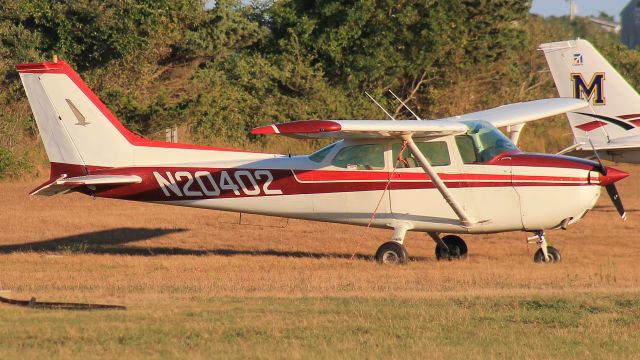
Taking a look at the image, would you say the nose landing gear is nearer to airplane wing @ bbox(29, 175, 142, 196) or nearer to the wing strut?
the wing strut

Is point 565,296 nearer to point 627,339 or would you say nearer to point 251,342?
point 627,339

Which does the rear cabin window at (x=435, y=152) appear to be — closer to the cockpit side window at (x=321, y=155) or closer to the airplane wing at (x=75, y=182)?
the cockpit side window at (x=321, y=155)

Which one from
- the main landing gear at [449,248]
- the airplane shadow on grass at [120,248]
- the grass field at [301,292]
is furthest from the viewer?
the airplane shadow on grass at [120,248]

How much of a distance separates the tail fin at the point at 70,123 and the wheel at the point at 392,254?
3.74 meters

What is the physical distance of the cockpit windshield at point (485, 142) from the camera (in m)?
14.3

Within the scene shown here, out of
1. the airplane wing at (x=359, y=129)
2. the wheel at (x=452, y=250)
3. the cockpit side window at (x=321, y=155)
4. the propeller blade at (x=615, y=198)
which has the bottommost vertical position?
the wheel at (x=452, y=250)

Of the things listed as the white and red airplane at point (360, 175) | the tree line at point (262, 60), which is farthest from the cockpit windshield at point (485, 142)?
the tree line at point (262, 60)

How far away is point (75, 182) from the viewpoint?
577 inches

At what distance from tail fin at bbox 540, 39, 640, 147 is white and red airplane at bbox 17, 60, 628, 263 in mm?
6169

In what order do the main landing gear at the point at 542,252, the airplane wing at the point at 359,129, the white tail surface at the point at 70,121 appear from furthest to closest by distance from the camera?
1. the white tail surface at the point at 70,121
2. the main landing gear at the point at 542,252
3. the airplane wing at the point at 359,129

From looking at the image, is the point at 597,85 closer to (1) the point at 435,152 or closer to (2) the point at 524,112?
(2) the point at 524,112

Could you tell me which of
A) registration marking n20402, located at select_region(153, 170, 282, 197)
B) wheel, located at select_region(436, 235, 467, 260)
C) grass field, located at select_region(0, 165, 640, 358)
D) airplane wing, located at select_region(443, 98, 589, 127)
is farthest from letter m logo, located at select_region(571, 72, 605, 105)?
registration marking n20402, located at select_region(153, 170, 282, 197)

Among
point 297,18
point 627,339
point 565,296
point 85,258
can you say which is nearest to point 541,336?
point 627,339

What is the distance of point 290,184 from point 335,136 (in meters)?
1.46
